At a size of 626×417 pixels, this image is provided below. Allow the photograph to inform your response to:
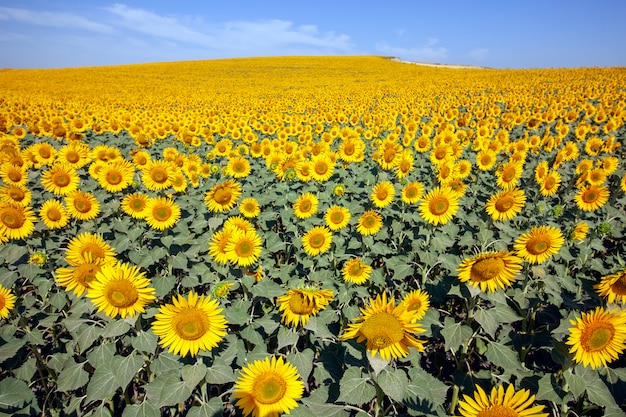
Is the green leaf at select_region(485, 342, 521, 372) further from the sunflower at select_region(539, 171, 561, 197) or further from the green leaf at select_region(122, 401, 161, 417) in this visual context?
the sunflower at select_region(539, 171, 561, 197)

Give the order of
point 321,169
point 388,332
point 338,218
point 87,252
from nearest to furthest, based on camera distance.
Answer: point 388,332, point 87,252, point 338,218, point 321,169

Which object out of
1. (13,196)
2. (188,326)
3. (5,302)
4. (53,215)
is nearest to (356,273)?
(188,326)

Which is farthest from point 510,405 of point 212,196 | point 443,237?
point 212,196

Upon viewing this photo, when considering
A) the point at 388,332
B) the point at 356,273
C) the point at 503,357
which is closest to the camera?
the point at 388,332

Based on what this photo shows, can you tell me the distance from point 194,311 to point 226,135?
365 inches

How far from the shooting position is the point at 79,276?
2.34m

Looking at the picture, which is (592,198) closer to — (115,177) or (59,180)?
(115,177)

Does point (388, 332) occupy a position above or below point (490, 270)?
below

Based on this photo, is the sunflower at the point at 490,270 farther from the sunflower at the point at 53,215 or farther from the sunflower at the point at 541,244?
the sunflower at the point at 53,215

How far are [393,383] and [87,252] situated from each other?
2.60m

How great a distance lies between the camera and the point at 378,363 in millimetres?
1662

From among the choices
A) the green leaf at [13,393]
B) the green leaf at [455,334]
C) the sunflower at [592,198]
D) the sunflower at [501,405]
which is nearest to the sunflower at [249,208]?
the green leaf at [13,393]

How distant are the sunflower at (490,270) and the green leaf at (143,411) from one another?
2.54 m

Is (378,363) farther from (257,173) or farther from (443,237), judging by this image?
(257,173)
